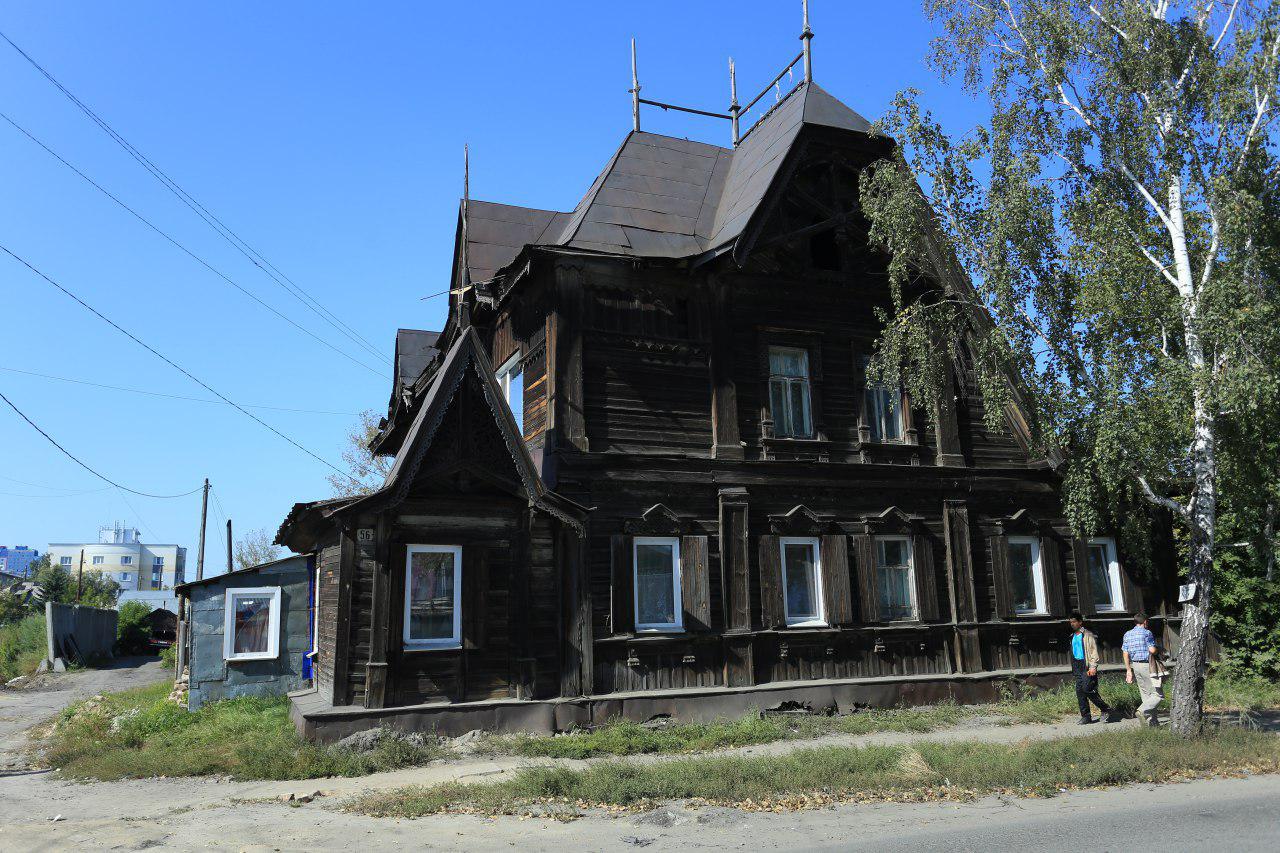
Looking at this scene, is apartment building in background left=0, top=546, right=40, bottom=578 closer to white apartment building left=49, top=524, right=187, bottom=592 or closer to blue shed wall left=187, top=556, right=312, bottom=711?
white apartment building left=49, top=524, right=187, bottom=592

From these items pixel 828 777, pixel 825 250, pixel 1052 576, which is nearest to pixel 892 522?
A: pixel 1052 576

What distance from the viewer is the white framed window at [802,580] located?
1555cm

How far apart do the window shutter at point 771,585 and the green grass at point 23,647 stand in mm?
28818

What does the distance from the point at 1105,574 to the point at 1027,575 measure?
2139 millimetres

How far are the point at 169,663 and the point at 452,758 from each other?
26151mm

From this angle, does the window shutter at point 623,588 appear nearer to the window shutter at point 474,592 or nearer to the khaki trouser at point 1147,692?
the window shutter at point 474,592

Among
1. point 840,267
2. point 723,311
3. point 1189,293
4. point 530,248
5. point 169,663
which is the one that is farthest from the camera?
point 169,663

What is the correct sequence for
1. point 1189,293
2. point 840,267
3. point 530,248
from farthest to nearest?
point 840,267, point 530,248, point 1189,293

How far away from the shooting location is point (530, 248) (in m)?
14.4

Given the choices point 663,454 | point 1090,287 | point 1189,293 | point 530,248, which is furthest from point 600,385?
point 1189,293

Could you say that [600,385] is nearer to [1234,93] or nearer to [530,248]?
[530,248]

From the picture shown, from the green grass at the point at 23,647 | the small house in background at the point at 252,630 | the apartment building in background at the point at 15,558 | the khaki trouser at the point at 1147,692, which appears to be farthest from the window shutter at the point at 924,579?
the apartment building in background at the point at 15,558

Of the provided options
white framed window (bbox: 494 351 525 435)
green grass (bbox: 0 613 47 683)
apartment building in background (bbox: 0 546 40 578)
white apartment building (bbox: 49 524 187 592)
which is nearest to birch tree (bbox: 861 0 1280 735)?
white framed window (bbox: 494 351 525 435)

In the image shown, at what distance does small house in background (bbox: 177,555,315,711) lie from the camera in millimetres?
16703
